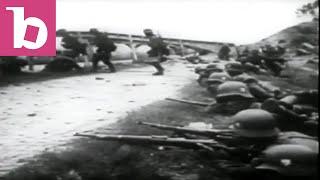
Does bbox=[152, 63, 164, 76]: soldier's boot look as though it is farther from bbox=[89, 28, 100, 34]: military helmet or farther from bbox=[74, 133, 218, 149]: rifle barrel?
bbox=[74, 133, 218, 149]: rifle barrel

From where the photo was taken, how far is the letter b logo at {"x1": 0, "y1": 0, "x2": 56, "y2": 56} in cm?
1044

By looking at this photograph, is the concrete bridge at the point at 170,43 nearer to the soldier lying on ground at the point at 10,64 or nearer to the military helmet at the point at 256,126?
the soldier lying on ground at the point at 10,64

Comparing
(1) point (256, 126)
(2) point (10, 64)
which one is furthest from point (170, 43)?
(1) point (256, 126)

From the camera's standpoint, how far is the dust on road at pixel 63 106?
701 cm

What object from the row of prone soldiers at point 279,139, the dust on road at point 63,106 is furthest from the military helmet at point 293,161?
the dust on road at point 63,106

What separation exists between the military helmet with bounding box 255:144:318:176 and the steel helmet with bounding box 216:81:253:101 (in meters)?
4.19

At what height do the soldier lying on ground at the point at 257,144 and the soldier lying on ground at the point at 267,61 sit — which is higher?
the soldier lying on ground at the point at 267,61

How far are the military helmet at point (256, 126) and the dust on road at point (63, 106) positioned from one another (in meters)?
2.61

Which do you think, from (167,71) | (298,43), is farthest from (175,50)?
(298,43)

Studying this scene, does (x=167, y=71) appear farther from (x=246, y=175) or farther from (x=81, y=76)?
(x=246, y=175)

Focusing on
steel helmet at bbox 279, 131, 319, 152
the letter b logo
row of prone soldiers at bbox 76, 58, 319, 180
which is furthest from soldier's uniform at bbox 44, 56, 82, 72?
steel helmet at bbox 279, 131, 319, 152

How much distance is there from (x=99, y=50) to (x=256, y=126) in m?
11.8

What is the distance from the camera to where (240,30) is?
34.4 ft

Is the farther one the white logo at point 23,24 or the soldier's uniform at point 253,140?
the white logo at point 23,24
